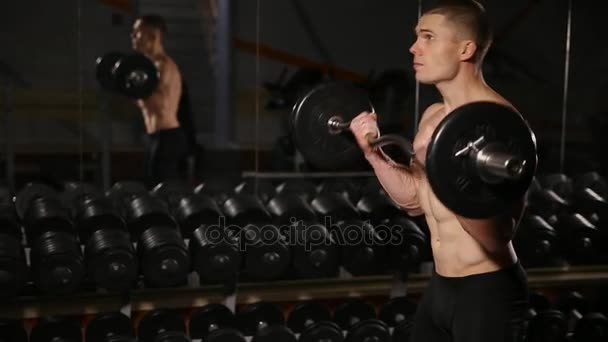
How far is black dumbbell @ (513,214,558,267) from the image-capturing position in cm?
337

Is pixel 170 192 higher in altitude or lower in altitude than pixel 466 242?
lower

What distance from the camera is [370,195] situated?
3.82m

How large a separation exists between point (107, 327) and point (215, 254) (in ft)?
1.66

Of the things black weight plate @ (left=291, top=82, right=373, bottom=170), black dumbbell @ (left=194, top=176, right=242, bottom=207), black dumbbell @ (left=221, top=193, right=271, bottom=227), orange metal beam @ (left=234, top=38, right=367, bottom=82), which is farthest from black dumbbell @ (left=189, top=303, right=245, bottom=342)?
orange metal beam @ (left=234, top=38, right=367, bottom=82)

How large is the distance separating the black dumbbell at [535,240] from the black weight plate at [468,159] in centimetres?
182

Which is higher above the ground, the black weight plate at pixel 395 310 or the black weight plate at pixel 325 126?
the black weight plate at pixel 325 126

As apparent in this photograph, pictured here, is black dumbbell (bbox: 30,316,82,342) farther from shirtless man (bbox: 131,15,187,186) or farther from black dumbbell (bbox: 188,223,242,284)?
shirtless man (bbox: 131,15,187,186)

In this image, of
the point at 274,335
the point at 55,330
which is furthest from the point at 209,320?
the point at 55,330

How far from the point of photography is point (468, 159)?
159cm

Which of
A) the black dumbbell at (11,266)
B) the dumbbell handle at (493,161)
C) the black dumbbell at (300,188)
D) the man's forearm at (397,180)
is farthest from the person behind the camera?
the black dumbbell at (300,188)

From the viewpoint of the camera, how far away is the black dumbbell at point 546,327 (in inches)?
124

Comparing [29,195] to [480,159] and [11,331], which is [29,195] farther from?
[480,159]

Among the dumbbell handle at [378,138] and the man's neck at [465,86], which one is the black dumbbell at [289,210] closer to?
the dumbbell handle at [378,138]

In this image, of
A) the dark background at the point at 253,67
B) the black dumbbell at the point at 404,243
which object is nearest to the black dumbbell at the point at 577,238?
the black dumbbell at the point at 404,243
